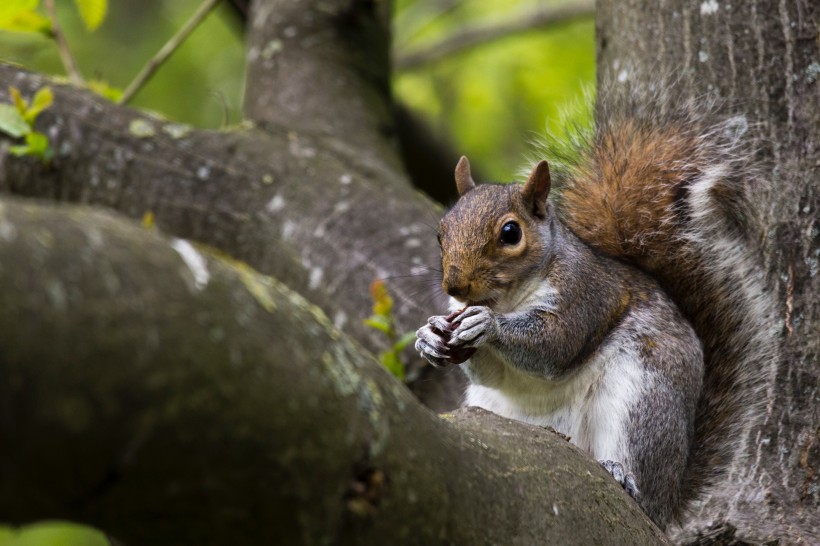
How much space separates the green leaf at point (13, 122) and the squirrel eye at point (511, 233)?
1473 millimetres

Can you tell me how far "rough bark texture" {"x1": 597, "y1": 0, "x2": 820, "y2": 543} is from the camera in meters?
2.50

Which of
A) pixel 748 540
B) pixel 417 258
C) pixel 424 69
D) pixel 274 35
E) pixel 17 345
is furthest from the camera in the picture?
pixel 424 69

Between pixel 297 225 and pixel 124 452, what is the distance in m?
2.45

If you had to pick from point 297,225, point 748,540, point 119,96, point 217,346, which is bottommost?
point 748,540

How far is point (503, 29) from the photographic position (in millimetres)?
5148

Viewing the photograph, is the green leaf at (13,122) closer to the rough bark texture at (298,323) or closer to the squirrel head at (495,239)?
the rough bark texture at (298,323)

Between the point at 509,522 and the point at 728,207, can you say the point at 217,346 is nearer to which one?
the point at 509,522

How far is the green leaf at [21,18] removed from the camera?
10.3 ft

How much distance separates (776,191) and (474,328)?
3.20ft

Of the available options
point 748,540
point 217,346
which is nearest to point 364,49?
point 748,540

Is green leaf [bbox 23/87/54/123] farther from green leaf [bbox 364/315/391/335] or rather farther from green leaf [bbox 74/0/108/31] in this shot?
green leaf [bbox 364/315/391/335]

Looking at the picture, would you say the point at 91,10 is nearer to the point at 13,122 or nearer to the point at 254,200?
the point at 13,122

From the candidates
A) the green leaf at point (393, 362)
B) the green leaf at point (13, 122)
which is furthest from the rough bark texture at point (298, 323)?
the green leaf at point (13, 122)

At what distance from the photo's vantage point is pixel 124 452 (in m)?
0.93
